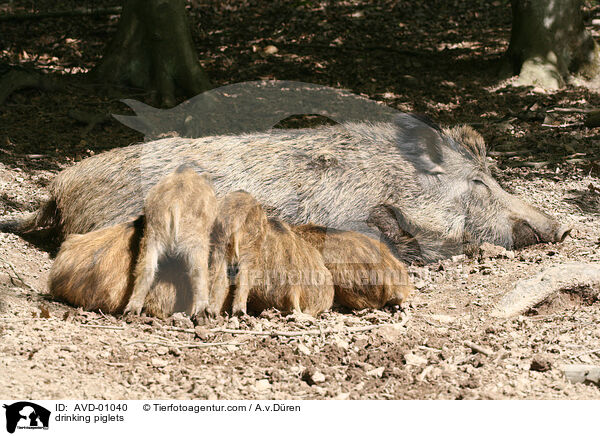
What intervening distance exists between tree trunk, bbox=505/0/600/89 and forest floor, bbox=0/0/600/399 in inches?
12.2

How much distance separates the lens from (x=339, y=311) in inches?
179

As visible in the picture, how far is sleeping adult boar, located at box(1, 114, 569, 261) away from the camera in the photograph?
528cm

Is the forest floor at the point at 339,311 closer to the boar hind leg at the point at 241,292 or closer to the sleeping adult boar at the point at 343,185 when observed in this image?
the boar hind leg at the point at 241,292

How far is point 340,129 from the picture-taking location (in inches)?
231

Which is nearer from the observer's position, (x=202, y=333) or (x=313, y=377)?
(x=313, y=377)

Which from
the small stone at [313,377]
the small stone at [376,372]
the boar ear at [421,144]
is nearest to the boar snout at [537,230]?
the boar ear at [421,144]

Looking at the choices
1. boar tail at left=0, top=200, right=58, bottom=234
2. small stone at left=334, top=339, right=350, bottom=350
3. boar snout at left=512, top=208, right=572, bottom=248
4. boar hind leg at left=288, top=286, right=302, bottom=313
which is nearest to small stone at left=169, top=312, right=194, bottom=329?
boar hind leg at left=288, top=286, right=302, bottom=313

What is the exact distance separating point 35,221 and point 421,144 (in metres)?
3.40

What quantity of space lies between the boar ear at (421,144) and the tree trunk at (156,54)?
3715 millimetres

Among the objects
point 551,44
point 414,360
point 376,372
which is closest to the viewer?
point 376,372

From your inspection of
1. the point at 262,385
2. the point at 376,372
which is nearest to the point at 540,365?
the point at 376,372

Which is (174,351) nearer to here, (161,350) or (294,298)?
(161,350)

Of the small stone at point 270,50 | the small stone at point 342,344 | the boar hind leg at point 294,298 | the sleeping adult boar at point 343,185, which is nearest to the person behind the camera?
the small stone at point 342,344
